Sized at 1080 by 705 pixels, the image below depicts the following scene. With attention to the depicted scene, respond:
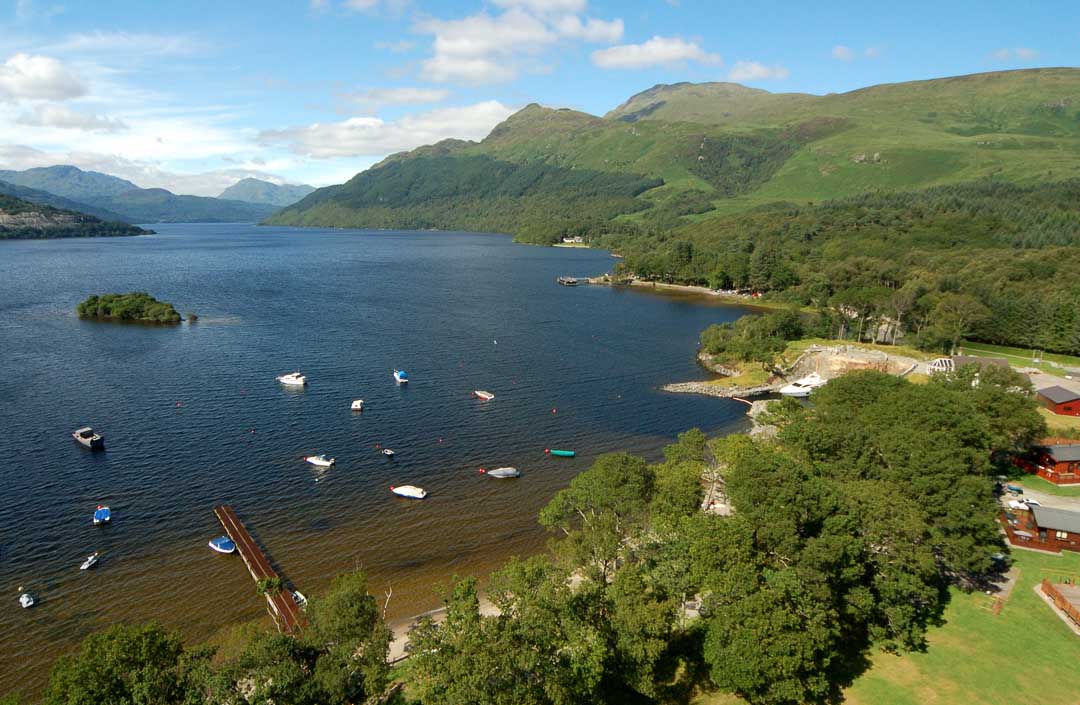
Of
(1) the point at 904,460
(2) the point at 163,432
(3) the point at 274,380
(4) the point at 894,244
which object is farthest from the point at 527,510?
(4) the point at 894,244

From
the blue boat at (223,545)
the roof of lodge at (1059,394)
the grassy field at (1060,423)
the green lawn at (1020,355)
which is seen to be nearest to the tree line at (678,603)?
the blue boat at (223,545)

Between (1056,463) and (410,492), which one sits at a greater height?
(1056,463)

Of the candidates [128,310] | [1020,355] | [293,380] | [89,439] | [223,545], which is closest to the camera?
[223,545]

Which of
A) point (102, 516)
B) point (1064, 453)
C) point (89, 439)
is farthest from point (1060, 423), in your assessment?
point (89, 439)

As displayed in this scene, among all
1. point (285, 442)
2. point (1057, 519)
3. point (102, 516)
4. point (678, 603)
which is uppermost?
point (1057, 519)

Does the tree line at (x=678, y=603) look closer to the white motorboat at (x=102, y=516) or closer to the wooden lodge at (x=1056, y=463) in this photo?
the wooden lodge at (x=1056, y=463)

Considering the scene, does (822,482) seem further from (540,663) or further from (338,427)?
(338,427)

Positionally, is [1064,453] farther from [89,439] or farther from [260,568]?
[89,439]

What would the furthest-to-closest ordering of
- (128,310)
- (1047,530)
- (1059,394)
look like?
(128,310) → (1059,394) → (1047,530)
